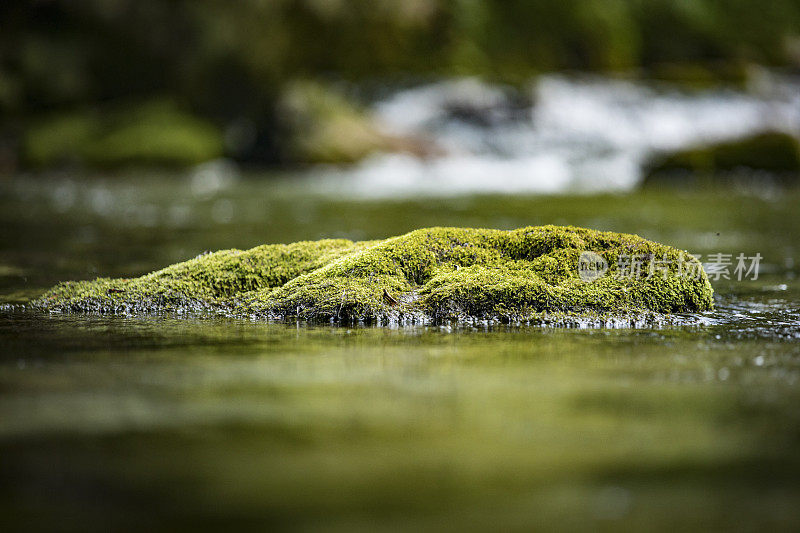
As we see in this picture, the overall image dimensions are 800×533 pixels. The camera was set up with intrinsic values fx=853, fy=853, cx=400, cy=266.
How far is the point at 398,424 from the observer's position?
4.01 meters

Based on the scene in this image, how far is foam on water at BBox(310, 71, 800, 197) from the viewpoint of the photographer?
2900 cm

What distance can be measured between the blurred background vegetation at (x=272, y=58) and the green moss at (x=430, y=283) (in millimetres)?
23372

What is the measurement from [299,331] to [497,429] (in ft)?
8.16

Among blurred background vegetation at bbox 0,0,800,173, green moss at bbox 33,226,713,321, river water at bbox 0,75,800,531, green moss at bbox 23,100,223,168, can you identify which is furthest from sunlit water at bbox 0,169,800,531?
green moss at bbox 23,100,223,168

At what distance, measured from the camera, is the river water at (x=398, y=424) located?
314 cm

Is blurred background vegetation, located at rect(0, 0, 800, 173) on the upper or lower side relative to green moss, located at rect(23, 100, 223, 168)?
upper

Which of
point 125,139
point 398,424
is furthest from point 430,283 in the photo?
point 125,139

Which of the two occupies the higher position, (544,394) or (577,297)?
(577,297)

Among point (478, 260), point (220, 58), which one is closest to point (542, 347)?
point (478, 260)

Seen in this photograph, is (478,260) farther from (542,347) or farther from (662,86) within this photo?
(662,86)

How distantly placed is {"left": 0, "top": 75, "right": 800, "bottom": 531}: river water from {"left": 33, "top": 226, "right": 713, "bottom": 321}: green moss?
1.08 feet

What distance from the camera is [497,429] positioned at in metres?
3.96

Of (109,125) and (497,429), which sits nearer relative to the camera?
(497,429)

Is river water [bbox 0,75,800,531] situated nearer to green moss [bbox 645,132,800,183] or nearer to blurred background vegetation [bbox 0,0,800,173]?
green moss [bbox 645,132,800,183]
